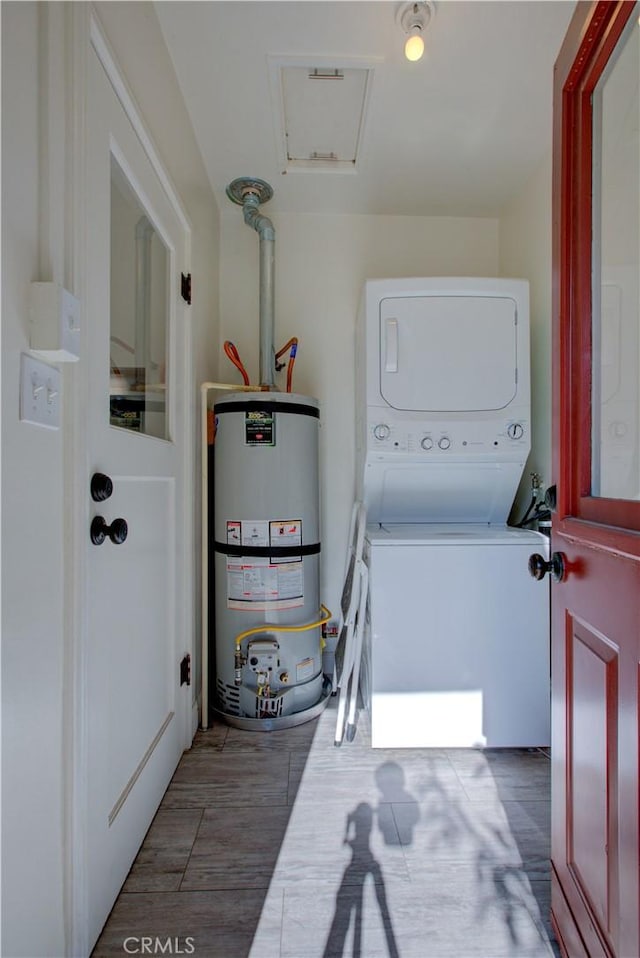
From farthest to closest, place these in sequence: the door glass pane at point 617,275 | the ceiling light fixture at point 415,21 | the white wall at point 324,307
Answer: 1. the white wall at point 324,307
2. the ceiling light fixture at point 415,21
3. the door glass pane at point 617,275

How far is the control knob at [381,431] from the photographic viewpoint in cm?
191

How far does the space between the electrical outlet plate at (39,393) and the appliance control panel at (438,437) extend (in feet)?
4.20

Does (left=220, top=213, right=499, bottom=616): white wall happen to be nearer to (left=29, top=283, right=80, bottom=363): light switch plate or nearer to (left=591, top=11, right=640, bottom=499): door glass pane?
(left=591, top=11, right=640, bottom=499): door glass pane

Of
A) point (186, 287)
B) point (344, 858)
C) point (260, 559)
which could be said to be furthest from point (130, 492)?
point (344, 858)

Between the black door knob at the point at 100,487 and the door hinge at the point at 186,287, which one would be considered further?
the door hinge at the point at 186,287

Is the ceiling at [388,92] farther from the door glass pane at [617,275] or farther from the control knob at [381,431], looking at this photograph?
the control knob at [381,431]

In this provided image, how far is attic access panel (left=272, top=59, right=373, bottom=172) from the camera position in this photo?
1.63 m

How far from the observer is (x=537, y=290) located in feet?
6.94

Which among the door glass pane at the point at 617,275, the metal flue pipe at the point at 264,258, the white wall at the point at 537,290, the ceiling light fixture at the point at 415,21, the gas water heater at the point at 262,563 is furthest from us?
the metal flue pipe at the point at 264,258

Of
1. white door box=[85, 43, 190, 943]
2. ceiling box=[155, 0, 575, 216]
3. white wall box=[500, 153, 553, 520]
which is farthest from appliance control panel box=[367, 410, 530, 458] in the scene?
ceiling box=[155, 0, 575, 216]

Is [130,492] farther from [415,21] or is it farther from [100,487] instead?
[415,21]

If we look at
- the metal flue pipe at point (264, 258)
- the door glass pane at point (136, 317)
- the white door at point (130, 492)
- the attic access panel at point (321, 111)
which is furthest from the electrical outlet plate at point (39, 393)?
the attic access panel at point (321, 111)

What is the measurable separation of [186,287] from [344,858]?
1966 millimetres

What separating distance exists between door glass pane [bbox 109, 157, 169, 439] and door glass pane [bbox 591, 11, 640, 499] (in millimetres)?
1154
